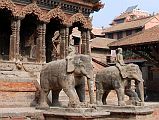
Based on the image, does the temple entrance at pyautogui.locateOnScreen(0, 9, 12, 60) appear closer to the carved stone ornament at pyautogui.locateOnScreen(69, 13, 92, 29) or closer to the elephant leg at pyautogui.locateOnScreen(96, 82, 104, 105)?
the carved stone ornament at pyautogui.locateOnScreen(69, 13, 92, 29)

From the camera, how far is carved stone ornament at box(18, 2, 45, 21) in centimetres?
1923

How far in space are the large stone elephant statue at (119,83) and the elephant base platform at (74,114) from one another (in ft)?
10.6

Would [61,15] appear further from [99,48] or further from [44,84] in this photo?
[99,48]

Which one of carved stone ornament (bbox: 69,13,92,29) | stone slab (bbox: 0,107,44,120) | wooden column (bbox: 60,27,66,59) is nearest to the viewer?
stone slab (bbox: 0,107,44,120)

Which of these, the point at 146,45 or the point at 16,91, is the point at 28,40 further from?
the point at 16,91

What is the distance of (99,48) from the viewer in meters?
42.1

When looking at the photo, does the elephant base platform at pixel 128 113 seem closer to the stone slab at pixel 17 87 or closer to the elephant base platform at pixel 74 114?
the elephant base platform at pixel 74 114

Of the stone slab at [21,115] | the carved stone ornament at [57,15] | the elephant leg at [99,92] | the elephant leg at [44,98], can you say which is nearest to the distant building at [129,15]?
the carved stone ornament at [57,15]

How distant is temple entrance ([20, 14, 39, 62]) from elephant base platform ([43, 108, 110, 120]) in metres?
11.8

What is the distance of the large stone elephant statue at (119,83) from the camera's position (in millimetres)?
13531

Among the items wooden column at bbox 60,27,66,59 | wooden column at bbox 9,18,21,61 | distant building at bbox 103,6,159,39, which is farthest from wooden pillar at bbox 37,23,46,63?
distant building at bbox 103,6,159,39

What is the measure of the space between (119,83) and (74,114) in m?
4.06

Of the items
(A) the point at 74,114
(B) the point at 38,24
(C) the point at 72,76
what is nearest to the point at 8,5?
(B) the point at 38,24

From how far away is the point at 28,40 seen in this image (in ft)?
73.7
